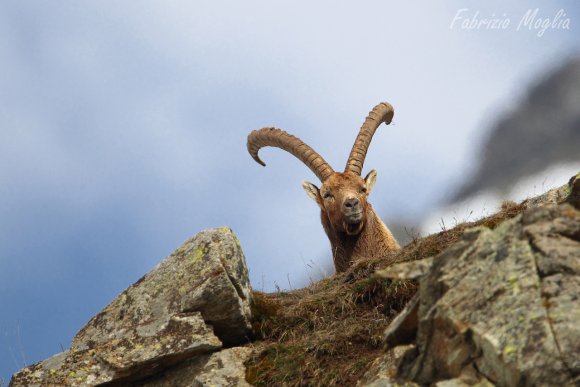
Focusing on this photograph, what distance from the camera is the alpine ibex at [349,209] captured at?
1416 cm

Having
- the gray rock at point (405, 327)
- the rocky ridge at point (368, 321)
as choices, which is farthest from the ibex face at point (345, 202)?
the gray rock at point (405, 327)

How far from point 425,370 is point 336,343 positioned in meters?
2.98

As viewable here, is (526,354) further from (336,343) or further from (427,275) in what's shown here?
(336,343)

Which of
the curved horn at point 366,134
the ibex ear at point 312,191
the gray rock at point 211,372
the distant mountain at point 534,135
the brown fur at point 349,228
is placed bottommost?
the gray rock at point 211,372

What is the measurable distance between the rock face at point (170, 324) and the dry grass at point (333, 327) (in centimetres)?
38

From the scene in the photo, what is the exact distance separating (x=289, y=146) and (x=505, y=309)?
12.9 meters

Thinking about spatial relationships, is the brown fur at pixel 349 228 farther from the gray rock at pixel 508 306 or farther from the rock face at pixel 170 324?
the gray rock at pixel 508 306

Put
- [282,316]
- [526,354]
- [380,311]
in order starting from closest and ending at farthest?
1. [526,354]
2. [380,311]
3. [282,316]

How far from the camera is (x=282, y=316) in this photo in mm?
8797

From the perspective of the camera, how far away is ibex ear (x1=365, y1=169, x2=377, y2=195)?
51.4 ft

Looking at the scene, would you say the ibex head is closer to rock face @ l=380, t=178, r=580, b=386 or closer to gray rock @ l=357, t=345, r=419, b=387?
gray rock @ l=357, t=345, r=419, b=387

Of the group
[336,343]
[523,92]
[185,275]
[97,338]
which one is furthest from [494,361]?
[523,92]

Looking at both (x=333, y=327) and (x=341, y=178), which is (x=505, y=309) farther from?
(x=341, y=178)

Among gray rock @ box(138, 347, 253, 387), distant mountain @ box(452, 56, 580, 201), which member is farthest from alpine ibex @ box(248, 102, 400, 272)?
distant mountain @ box(452, 56, 580, 201)
